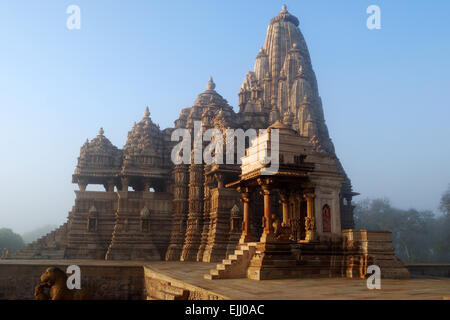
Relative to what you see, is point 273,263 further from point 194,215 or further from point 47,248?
point 47,248

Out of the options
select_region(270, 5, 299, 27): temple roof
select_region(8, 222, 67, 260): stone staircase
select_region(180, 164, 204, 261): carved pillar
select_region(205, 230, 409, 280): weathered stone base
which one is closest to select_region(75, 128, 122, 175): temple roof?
select_region(8, 222, 67, 260): stone staircase

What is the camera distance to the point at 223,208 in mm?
31391

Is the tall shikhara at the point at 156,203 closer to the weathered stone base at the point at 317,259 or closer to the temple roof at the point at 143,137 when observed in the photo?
the temple roof at the point at 143,137

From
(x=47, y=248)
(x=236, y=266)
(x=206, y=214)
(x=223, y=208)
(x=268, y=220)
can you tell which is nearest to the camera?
(x=236, y=266)

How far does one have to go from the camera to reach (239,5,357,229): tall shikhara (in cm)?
4353

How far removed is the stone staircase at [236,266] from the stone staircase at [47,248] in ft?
73.5

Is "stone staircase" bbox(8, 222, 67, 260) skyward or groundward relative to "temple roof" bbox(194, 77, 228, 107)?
groundward

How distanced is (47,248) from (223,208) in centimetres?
1555

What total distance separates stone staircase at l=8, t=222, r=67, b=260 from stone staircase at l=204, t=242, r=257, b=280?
22416 millimetres

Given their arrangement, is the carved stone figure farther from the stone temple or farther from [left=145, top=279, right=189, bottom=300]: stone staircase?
the stone temple

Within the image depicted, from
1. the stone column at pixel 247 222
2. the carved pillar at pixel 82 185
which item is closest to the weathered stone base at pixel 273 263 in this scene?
the stone column at pixel 247 222

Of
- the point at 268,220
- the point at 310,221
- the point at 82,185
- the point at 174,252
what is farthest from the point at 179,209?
the point at 268,220

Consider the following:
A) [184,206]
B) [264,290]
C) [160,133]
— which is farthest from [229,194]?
[264,290]
